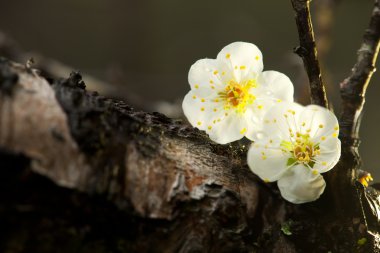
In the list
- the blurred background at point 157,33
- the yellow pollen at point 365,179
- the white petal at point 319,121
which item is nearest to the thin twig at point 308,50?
the white petal at point 319,121

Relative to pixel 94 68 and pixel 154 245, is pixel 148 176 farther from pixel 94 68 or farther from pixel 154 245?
pixel 94 68

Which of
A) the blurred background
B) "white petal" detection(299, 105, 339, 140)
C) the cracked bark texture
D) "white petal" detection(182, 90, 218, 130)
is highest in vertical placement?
the blurred background

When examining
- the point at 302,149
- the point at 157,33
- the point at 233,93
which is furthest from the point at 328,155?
the point at 157,33

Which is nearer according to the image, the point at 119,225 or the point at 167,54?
the point at 119,225

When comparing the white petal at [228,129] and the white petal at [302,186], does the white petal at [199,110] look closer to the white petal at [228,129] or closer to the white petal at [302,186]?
the white petal at [228,129]

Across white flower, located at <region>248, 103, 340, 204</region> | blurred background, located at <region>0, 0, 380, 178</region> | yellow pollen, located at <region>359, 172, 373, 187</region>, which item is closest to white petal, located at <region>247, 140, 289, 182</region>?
white flower, located at <region>248, 103, 340, 204</region>

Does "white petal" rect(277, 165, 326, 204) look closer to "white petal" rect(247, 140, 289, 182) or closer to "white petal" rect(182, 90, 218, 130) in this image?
"white petal" rect(247, 140, 289, 182)

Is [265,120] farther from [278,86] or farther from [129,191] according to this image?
[129,191]

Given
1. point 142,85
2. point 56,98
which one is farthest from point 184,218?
point 142,85
